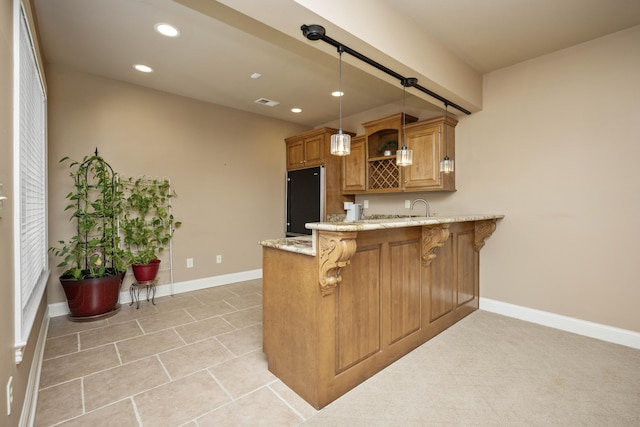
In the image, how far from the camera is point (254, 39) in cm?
262

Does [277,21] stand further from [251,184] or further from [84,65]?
[251,184]

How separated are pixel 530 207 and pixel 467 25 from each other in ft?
6.19

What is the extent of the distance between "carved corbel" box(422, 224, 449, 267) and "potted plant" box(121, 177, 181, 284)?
3080 millimetres

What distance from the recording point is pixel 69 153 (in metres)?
3.28

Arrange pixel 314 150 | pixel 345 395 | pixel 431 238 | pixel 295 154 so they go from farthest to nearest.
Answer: pixel 295 154
pixel 314 150
pixel 431 238
pixel 345 395

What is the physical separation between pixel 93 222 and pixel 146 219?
0.65 meters

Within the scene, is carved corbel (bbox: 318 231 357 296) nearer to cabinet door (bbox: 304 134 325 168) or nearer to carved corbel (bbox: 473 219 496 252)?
carved corbel (bbox: 473 219 496 252)

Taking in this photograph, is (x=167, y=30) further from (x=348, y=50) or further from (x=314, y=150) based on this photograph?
(x=314, y=150)

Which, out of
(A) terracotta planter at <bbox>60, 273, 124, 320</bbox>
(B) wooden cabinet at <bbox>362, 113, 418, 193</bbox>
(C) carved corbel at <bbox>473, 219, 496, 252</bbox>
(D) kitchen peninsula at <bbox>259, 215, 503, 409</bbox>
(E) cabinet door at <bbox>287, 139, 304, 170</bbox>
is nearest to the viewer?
(D) kitchen peninsula at <bbox>259, 215, 503, 409</bbox>

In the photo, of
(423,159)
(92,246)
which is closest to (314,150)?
(423,159)

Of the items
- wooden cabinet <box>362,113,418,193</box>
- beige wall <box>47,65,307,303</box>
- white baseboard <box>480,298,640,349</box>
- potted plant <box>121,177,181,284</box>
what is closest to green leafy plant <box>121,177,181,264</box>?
potted plant <box>121,177,181,284</box>

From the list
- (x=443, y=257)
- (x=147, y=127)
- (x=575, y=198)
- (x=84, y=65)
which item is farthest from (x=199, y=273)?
(x=575, y=198)

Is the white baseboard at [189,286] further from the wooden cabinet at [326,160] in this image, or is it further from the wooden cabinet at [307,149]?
the wooden cabinet at [307,149]

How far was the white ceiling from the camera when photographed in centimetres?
223
